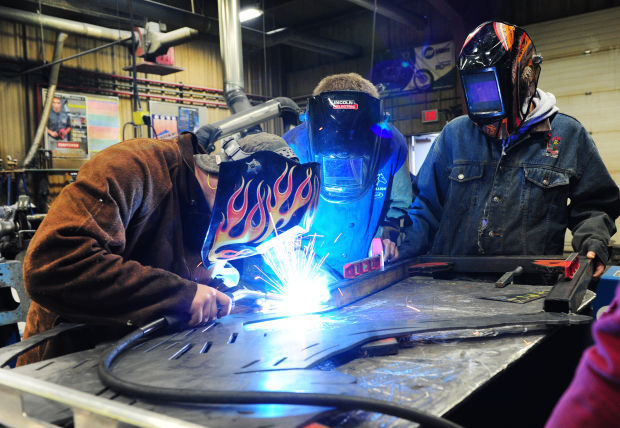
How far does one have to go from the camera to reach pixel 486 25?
2125 millimetres

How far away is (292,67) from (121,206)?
10909 mm

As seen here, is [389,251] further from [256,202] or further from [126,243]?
[126,243]

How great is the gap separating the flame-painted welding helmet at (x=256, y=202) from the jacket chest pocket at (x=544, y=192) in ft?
3.96

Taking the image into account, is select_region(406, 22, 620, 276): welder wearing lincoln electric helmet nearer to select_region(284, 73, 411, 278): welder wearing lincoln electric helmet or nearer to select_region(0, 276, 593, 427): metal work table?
select_region(284, 73, 411, 278): welder wearing lincoln electric helmet

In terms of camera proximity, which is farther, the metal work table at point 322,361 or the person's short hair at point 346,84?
the person's short hair at point 346,84

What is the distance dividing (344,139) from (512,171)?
846mm

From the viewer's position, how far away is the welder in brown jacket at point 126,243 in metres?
1.09

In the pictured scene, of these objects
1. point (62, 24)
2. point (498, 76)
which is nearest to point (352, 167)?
point (498, 76)

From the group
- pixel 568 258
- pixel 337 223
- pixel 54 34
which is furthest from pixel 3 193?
pixel 568 258

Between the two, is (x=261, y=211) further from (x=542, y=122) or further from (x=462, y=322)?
(x=542, y=122)

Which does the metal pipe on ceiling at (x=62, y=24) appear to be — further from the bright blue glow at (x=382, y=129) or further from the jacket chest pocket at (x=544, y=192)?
the jacket chest pocket at (x=544, y=192)

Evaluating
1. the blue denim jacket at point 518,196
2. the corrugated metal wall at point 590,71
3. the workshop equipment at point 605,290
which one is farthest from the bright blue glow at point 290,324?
the corrugated metal wall at point 590,71

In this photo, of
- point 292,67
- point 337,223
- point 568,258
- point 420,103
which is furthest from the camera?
point 292,67

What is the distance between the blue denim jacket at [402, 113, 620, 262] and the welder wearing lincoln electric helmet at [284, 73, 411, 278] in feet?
0.66
